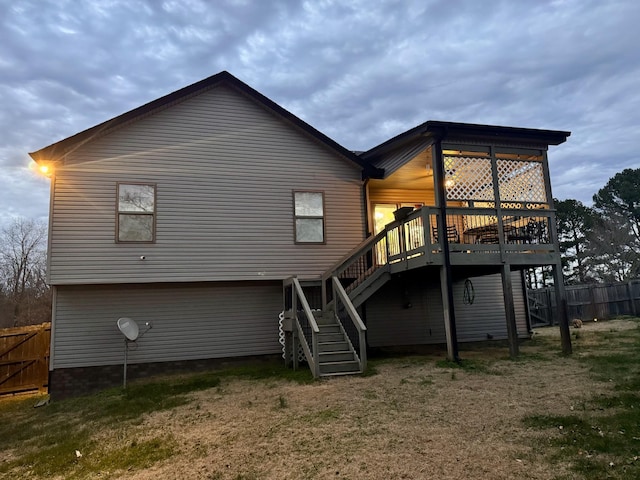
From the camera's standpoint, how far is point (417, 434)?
15.9 feet

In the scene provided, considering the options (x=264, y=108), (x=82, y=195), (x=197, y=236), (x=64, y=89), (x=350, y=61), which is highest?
(x=350, y=61)

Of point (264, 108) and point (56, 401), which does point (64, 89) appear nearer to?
point (264, 108)

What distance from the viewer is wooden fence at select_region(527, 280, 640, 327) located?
62.5 feet

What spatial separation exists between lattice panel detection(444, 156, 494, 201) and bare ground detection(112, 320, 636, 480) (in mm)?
4056

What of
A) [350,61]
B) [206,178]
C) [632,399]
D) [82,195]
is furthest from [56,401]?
[350,61]

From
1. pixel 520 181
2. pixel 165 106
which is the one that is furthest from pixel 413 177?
pixel 165 106

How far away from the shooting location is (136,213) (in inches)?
397

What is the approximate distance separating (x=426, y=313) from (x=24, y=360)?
11.8 m

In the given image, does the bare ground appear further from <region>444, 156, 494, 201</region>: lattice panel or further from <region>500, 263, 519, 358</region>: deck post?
<region>444, 156, 494, 201</region>: lattice panel

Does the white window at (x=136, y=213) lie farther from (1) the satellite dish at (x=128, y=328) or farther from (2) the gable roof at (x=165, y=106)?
(1) the satellite dish at (x=128, y=328)

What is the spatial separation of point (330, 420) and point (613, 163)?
5406 cm

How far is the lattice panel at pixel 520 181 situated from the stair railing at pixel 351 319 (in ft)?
15.6

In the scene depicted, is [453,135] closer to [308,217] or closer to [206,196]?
[308,217]

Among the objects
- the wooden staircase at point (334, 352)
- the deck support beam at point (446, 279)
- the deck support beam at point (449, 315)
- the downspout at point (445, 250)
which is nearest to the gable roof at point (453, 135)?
Answer: the downspout at point (445, 250)
